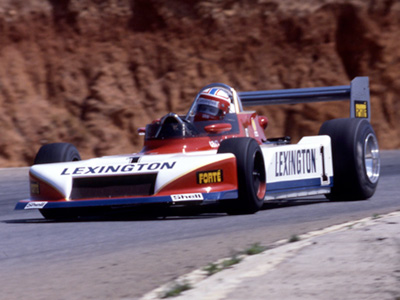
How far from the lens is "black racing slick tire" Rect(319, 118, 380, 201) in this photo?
10195 mm

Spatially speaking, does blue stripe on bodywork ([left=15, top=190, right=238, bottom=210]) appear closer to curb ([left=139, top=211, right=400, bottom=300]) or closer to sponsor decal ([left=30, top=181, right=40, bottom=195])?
sponsor decal ([left=30, top=181, right=40, bottom=195])

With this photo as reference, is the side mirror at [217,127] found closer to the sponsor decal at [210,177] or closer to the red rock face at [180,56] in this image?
the sponsor decal at [210,177]

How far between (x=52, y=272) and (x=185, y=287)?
1315mm

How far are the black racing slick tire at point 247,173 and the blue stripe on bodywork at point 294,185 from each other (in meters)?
0.36

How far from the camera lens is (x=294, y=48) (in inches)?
1014

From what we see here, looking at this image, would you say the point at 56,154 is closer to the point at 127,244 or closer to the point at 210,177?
the point at 210,177

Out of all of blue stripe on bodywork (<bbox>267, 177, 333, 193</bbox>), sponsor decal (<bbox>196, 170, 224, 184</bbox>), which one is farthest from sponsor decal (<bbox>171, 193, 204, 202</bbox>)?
blue stripe on bodywork (<bbox>267, 177, 333, 193</bbox>)

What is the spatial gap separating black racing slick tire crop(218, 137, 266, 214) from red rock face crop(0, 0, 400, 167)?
14783mm

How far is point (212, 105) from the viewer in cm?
1046

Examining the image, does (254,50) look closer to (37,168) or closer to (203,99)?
(203,99)

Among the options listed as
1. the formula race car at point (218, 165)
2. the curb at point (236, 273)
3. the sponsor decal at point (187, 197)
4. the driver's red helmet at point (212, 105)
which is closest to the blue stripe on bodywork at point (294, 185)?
the formula race car at point (218, 165)

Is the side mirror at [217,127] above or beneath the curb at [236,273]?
above

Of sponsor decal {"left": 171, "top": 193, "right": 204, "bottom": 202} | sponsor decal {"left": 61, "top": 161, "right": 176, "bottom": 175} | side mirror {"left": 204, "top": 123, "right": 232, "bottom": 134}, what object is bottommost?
sponsor decal {"left": 171, "top": 193, "right": 204, "bottom": 202}

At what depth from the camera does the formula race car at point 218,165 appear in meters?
8.43
